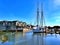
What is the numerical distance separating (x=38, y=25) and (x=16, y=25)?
17653 millimetres

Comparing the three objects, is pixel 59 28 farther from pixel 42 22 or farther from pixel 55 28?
pixel 42 22

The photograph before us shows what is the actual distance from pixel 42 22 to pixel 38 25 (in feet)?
3.66

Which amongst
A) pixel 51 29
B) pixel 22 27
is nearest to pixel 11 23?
pixel 22 27

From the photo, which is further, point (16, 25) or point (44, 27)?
point (16, 25)

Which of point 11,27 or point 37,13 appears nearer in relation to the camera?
point 37,13

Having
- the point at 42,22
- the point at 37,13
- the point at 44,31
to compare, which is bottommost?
the point at 44,31

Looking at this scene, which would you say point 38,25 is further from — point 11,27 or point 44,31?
point 11,27

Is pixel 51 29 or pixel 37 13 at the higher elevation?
pixel 37 13

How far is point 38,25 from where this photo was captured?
23297 mm

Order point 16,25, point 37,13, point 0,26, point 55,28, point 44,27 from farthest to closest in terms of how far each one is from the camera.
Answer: point 16,25 < point 0,26 < point 55,28 < point 44,27 < point 37,13

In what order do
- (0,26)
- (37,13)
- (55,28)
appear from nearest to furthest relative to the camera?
1. (37,13)
2. (55,28)
3. (0,26)

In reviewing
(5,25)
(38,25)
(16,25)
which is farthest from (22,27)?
(38,25)

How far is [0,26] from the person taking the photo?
36969 mm

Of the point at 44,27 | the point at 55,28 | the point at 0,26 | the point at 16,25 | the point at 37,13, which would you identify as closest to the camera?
the point at 37,13
